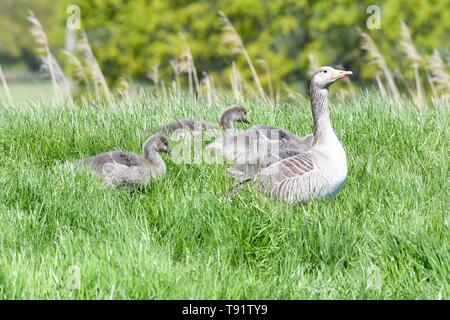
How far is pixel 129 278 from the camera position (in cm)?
509

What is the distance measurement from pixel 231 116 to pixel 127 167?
1.85m

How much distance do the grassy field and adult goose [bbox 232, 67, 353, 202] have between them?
0.41 ft

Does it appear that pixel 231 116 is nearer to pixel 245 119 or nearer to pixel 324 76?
pixel 245 119

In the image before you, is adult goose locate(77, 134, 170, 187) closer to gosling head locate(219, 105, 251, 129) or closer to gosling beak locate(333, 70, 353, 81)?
gosling head locate(219, 105, 251, 129)

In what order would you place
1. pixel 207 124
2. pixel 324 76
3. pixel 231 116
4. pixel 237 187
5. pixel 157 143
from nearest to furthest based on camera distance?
pixel 237 187, pixel 324 76, pixel 157 143, pixel 207 124, pixel 231 116

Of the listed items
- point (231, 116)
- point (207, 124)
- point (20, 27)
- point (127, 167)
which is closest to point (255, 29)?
point (231, 116)

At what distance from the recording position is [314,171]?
6.59 m

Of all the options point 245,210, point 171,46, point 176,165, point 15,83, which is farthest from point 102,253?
point 15,83

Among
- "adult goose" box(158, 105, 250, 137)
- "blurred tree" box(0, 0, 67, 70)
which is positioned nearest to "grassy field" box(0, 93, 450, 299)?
"adult goose" box(158, 105, 250, 137)

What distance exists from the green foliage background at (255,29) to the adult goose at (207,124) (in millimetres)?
21571

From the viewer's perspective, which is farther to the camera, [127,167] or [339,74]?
[127,167]

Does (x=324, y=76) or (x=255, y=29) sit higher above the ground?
(x=255, y=29)

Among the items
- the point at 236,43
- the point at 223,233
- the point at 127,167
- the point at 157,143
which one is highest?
the point at 236,43
